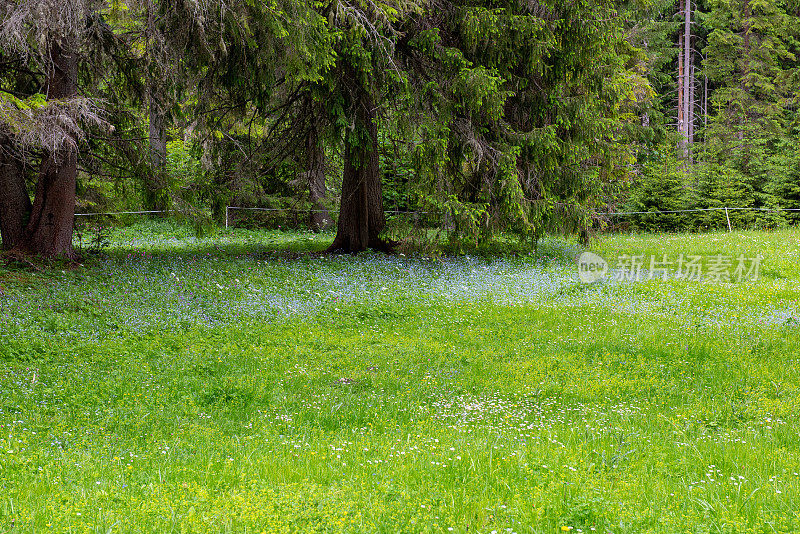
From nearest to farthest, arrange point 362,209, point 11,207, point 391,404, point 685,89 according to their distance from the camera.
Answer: point 391,404
point 11,207
point 362,209
point 685,89

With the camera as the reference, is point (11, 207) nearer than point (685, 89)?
Yes

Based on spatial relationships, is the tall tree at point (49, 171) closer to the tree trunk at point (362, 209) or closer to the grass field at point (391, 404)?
the grass field at point (391, 404)

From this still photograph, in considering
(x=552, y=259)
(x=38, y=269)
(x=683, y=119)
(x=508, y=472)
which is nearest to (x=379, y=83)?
(x=552, y=259)

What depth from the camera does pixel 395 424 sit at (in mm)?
5742

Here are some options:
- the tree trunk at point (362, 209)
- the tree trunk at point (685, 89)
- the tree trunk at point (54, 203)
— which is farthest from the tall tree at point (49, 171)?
the tree trunk at point (685, 89)

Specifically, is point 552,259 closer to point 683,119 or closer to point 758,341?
point 758,341

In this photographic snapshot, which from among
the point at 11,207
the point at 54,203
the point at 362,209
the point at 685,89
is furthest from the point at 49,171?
the point at 685,89

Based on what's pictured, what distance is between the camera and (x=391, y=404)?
6.34m

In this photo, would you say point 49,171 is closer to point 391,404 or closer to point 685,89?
point 391,404

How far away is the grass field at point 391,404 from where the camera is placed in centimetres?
371

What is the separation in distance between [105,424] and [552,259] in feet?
45.9

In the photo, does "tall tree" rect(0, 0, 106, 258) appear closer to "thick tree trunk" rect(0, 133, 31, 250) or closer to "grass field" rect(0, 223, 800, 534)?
"thick tree trunk" rect(0, 133, 31, 250)

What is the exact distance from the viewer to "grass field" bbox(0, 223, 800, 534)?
12.2ft

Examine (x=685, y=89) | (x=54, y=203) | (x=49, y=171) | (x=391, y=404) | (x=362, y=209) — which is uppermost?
(x=685, y=89)
